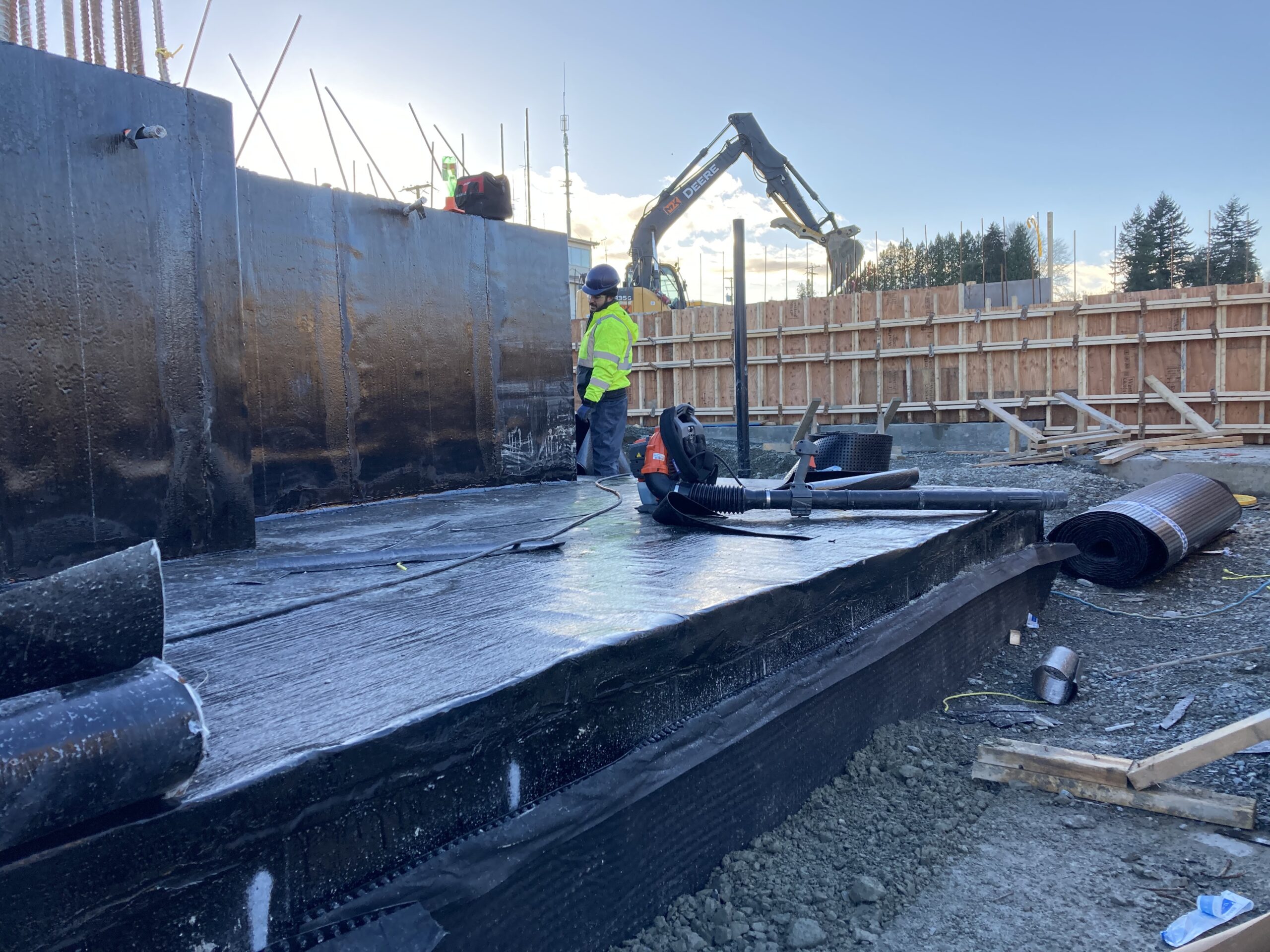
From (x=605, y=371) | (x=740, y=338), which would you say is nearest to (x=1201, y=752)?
(x=740, y=338)

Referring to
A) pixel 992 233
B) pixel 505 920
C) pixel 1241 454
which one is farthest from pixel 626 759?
pixel 992 233

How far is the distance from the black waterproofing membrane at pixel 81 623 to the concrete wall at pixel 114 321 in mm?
2287

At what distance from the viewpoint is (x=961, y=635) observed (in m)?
4.34

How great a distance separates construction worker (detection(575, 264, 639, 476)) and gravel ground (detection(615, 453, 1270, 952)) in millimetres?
4264

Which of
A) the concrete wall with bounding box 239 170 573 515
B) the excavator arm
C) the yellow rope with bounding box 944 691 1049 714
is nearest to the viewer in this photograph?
the yellow rope with bounding box 944 691 1049 714

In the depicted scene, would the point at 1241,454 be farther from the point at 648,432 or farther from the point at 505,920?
the point at 505,920

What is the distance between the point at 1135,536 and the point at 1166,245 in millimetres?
47285

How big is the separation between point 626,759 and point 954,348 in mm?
15668

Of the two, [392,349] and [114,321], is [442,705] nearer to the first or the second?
[114,321]

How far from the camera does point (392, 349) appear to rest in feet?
18.8

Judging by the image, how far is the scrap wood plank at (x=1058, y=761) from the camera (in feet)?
10.1

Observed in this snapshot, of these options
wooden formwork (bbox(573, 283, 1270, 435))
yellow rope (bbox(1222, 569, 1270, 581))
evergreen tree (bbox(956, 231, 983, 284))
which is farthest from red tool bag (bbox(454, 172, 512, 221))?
evergreen tree (bbox(956, 231, 983, 284))

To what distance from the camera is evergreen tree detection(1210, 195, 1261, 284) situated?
130ft

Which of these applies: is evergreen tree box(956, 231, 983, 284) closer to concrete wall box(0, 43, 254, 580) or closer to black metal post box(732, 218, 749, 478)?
black metal post box(732, 218, 749, 478)
